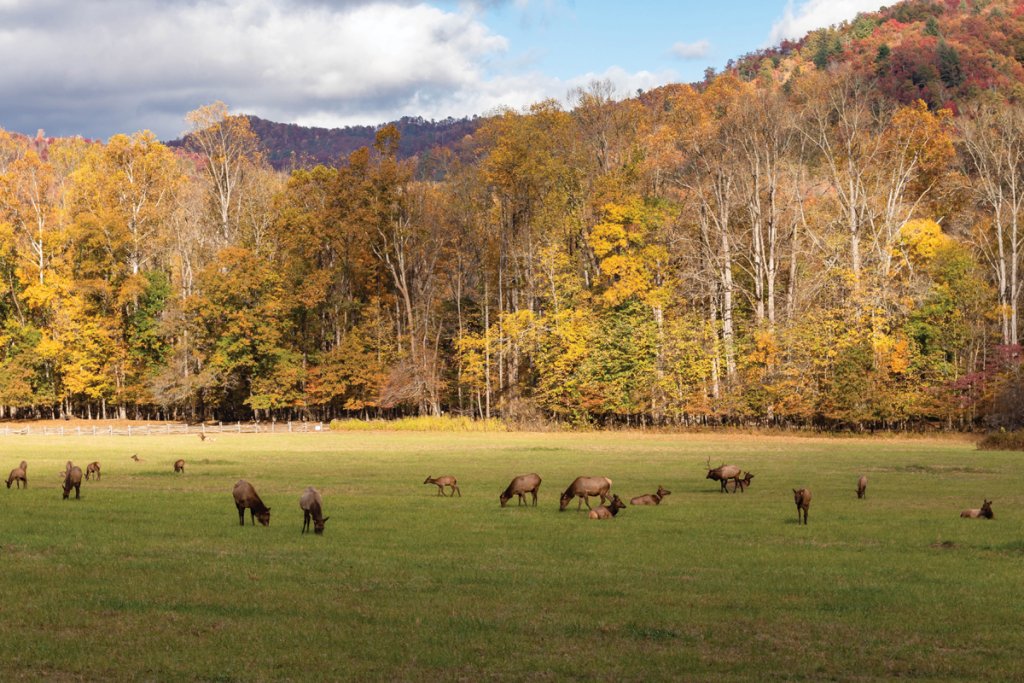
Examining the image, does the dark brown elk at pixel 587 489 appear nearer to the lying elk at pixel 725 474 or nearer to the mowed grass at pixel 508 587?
the mowed grass at pixel 508 587

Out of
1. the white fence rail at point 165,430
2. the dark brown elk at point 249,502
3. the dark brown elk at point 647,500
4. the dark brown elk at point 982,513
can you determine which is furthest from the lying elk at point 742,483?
the white fence rail at point 165,430

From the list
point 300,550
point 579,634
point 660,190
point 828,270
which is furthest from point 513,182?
point 579,634

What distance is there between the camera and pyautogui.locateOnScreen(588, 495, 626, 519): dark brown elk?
2536 centimetres

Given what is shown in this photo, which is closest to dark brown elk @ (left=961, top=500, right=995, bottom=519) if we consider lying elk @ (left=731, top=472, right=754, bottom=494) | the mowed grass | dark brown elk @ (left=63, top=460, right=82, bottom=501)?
the mowed grass

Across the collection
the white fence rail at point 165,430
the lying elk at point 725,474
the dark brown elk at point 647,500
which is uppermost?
the white fence rail at point 165,430

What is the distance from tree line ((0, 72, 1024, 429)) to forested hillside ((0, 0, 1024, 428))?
283mm

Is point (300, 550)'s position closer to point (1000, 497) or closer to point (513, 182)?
point (1000, 497)

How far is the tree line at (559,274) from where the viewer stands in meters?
72.3

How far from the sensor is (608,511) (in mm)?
25672

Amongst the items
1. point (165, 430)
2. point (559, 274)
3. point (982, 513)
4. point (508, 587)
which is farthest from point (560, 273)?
point (508, 587)

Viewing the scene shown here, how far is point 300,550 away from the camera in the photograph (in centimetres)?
1998

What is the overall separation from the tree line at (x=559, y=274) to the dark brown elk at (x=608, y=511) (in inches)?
1871

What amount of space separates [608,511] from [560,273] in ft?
198

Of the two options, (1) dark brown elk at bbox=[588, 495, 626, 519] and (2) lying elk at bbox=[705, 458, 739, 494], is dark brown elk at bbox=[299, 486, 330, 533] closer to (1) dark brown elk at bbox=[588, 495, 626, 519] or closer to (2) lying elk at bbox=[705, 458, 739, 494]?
(1) dark brown elk at bbox=[588, 495, 626, 519]
